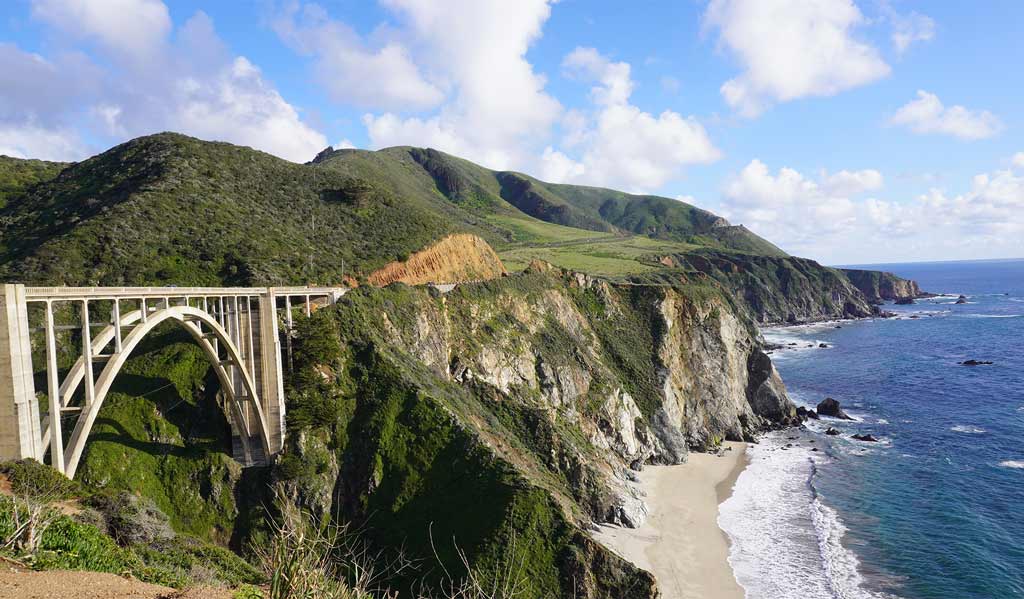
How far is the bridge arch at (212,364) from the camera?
66.3ft

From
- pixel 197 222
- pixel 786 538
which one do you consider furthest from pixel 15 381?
pixel 786 538

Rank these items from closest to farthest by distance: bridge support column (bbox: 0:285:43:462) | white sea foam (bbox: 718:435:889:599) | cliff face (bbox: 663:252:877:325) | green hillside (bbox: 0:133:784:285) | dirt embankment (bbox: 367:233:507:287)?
bridge support column (bbox: 0:285:43:462)
white sea foam (bbox: 718:435:889:599)
green hillside (bbox: 0:133:784:285)
dirt embankment (bbox: 367:233:507:287)
cliff face (bbox: 663:252:877:325)

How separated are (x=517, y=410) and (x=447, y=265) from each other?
20.9 metres

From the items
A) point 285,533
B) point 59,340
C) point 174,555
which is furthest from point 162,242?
point 285,533

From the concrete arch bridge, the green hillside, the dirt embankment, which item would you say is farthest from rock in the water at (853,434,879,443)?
the concrete arch bridge

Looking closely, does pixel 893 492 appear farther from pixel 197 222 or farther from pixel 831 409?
pixel 197 222

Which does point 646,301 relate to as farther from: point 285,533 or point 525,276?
point 285,533

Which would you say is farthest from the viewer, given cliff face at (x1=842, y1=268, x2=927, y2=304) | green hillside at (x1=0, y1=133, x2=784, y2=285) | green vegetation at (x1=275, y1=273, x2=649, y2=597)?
cliff face at (x1=842, y1=268, x2=927, y2=304)

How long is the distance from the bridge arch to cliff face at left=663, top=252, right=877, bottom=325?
121 metres

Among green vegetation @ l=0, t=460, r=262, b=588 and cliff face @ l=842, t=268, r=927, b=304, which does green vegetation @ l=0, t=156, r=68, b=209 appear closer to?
green vegetation @ l=0, t=460, r=262, b=588

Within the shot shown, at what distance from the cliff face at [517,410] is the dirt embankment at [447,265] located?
469 centimetres

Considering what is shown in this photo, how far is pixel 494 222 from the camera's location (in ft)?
553

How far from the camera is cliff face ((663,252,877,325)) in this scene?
147125 millimetres

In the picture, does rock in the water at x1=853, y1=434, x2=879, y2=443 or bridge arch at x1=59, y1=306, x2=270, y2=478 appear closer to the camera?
bridge arch at x1=59, y1=306, x2=270, y2=478
